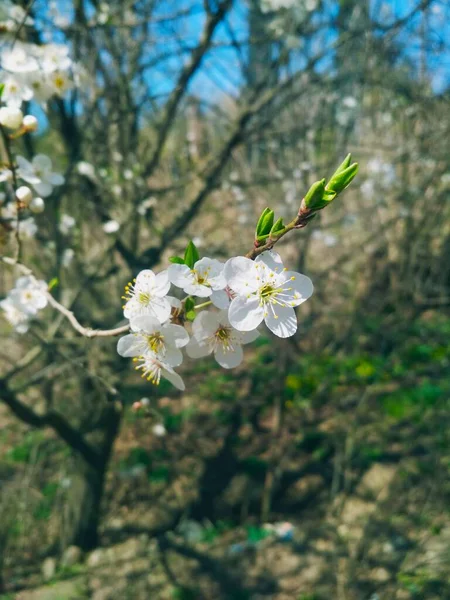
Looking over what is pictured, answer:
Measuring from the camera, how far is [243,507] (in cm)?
376

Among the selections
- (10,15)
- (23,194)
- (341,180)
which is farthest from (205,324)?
(10,15)

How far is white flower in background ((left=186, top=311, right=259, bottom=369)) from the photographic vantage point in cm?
103

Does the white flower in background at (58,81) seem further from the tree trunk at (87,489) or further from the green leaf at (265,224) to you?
the tree trunk at (87,489)

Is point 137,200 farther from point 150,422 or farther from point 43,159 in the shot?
point 150,422

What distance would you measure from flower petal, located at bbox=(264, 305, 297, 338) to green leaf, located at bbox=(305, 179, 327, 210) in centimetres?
25

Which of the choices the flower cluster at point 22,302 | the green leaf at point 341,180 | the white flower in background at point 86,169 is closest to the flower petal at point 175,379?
the green leaf at point 341,180

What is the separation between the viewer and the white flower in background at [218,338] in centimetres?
103

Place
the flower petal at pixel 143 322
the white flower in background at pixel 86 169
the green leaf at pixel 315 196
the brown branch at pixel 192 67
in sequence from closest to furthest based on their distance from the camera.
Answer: the green leaf at pixel 315 196 → the flower petal at pixel 143 322 → the brown branch at pixel 192 67 → the white flower in background at pixel 86 169

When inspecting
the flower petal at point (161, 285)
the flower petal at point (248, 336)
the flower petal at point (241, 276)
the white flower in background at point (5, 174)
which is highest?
→ the white flower in background at point (5, 174)

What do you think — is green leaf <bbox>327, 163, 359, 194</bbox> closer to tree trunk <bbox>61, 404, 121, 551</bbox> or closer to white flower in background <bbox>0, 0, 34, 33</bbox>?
white flower in background <bbox>0, 0, 34, 33</bbox>

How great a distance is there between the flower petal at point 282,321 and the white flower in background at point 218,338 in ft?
0.22

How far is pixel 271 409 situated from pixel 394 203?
8.27ft

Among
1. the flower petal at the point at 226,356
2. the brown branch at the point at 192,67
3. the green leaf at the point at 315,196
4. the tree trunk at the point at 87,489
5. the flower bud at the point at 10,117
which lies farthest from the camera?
the tree trunk at the point at 87,489

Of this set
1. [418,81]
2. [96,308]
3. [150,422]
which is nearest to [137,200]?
[96,308]
